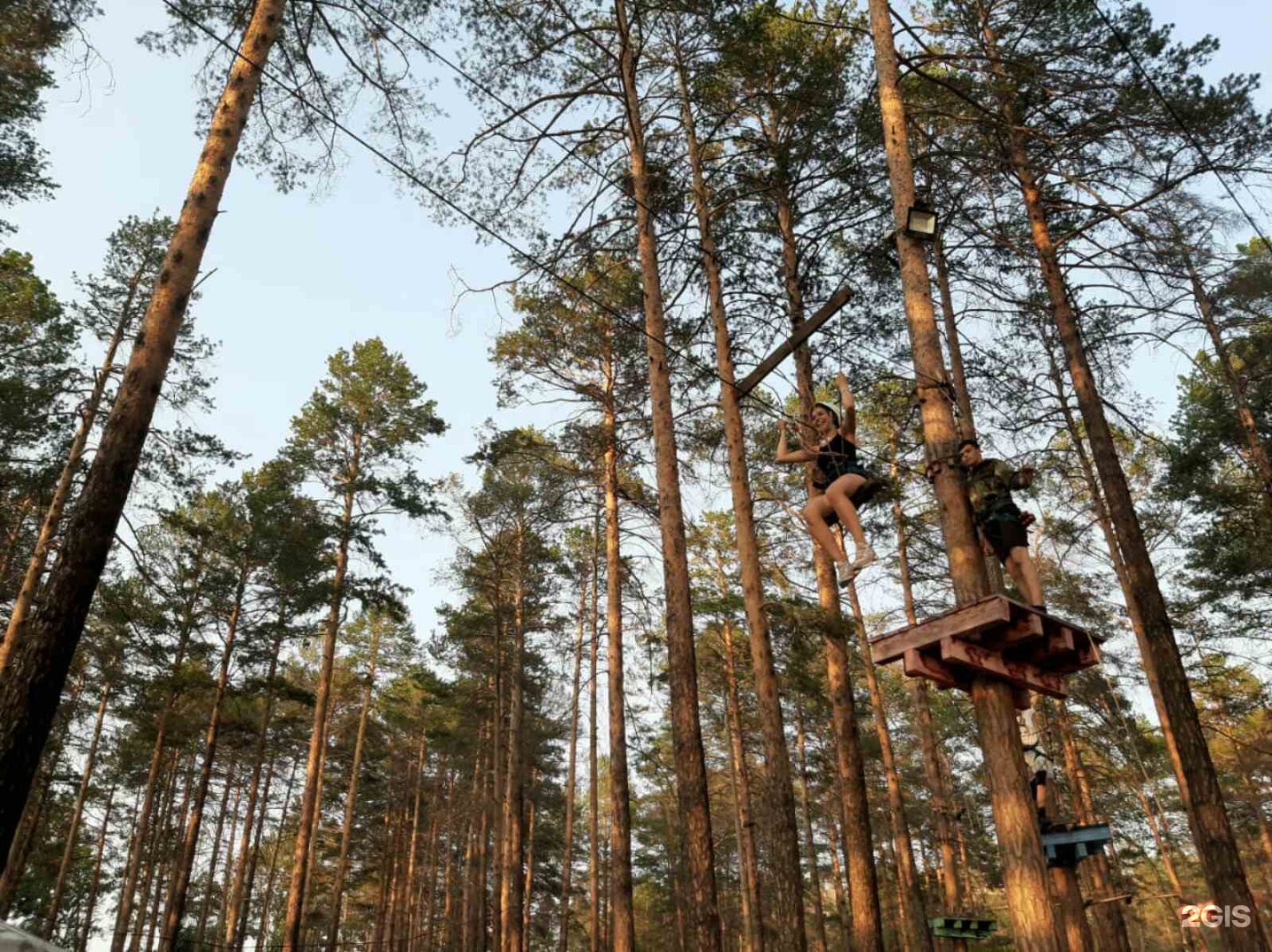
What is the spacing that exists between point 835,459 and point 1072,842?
14.9 ft

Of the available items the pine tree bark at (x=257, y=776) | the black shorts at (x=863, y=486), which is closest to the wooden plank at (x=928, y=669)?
the black shorts at (x=863, y=486)

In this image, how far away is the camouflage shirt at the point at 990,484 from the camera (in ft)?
17.7

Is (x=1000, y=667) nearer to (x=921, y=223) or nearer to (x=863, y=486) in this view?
(x=863, y=486)

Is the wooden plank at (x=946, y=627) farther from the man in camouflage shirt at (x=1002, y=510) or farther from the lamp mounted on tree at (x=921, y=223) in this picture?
the lamp mounted on tree at (x=921, y=223)

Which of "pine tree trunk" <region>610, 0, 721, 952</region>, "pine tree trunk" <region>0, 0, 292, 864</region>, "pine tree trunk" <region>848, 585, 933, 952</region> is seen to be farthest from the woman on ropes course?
"pine tree trunk" <region>848, 585, 933, 952</region>

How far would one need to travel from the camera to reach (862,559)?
576 cm

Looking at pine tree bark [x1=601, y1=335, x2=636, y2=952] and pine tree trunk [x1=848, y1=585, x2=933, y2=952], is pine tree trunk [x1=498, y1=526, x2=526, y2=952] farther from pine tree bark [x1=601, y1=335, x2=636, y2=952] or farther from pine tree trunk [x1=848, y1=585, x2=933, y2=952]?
pine tree trunk [x1=848, y1=585, x2=933, y2=952]

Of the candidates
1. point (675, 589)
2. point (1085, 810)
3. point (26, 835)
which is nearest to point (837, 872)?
point (1085, 810)

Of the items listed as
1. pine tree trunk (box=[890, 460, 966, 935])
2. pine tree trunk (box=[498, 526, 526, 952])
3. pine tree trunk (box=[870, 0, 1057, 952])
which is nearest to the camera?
pine tree trunk (box=[870, 0, 1057, 952])

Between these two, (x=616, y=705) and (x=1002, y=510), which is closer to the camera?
(x=1002, y=510)

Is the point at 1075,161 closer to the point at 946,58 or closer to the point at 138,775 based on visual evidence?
the point at 946,58

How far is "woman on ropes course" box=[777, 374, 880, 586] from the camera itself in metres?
6.04

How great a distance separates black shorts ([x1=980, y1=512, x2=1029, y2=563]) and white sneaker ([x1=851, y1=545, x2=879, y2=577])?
2.67 feet

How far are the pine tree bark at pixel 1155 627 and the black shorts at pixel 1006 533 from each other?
4001 mm
